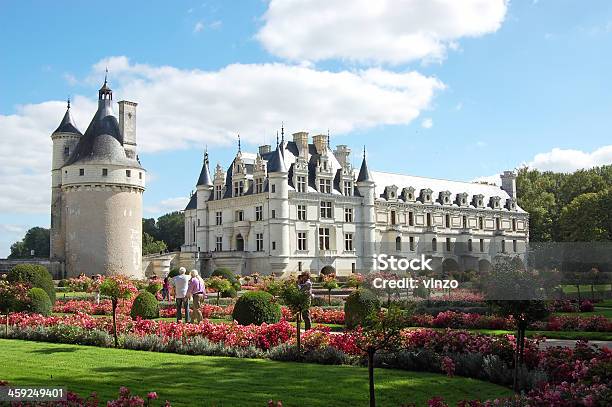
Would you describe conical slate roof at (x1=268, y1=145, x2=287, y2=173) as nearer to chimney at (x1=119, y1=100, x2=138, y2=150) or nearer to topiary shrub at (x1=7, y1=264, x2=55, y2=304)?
chimney at (x1=119, y1=100, x2=138, y2=150)

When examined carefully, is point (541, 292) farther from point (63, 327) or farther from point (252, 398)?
point (63, 327)

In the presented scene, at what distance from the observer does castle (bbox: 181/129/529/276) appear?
44906 mm

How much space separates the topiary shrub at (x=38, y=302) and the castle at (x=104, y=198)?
2276 centimetres

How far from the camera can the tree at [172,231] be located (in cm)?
7719

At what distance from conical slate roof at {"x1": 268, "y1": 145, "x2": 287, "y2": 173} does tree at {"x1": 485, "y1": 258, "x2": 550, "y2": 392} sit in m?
35.3

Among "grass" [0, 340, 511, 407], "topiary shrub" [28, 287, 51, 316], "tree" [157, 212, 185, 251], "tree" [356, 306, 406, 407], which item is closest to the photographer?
"tree" [356, 306, 406, 407]

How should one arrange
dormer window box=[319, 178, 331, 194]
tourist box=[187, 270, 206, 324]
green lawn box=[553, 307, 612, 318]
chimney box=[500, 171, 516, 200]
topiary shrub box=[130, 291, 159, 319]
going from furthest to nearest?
chimney box=[500, 171, 516, 200], dormer window box=[319, 178, 331, 194], green lawn box=[553, 307, 612, 318], topiary shrub box=[130, 291, 159, 319], tourist box=[187, 270, 206, 324]

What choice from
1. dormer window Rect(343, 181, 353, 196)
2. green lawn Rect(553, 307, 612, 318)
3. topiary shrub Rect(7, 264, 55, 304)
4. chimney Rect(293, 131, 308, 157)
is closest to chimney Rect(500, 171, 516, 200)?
dormer window Rect(343, 181, 353, 196)

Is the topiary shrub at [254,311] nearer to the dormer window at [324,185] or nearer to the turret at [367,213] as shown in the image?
the dormer window at [324,185]

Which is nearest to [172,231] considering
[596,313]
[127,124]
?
[127,124]

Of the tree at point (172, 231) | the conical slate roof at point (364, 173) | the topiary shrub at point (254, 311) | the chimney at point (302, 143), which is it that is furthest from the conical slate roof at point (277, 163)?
the tree at point (172, 231)

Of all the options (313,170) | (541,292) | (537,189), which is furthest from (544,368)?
(537,189)

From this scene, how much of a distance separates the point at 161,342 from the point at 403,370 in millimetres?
4688

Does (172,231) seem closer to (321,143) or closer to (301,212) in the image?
(321,143)
